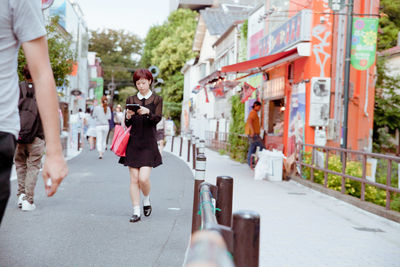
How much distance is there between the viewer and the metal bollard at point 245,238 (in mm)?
1873

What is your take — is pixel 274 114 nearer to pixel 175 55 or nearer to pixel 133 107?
pixel 133 107

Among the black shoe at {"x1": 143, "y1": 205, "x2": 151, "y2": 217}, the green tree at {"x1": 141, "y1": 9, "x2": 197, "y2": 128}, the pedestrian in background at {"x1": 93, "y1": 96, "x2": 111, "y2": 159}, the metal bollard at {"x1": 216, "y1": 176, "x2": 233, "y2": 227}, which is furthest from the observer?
the green tree at {"x1": 141, "y1": 9, "x2": 197, "y2": 128}

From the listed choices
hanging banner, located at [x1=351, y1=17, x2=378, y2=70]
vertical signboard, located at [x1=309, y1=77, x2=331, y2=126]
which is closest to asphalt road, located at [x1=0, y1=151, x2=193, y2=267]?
vertical signboard, located at [x1=309, y1=77, x2=331, y2=126]

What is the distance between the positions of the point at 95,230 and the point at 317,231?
8.64ft

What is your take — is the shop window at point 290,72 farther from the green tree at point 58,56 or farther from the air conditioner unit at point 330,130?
the green tree at point 58,56

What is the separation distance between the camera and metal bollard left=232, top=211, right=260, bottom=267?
1873 mm

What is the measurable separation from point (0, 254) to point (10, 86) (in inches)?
127

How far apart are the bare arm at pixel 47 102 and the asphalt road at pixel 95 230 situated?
2691 mm

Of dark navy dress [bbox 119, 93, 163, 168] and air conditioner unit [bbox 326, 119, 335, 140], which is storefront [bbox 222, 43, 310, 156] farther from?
dark navy dress [bbox 119, 93, 163, 168]

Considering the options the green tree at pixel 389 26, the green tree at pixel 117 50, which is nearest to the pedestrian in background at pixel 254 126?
the green tree at pixel 389 26

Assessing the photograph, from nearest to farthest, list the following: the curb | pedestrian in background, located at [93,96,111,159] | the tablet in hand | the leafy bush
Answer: the tablet in hand, the curb, the leafy bush, pedestrian in background, located at [93,96,111,159]

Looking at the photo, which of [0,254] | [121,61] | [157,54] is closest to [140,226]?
[0,254]

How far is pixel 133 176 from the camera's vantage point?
21.0 feet

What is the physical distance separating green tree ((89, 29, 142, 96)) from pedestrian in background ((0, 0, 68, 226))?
71.3 meters
